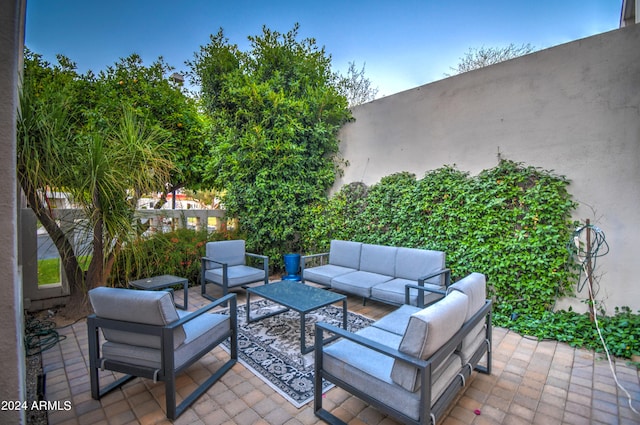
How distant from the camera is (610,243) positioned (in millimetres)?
→ 3459

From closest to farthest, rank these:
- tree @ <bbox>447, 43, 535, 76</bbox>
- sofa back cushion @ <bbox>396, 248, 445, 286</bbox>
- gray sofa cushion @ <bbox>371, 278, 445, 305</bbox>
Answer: gray sofa cushion @ <bbox>371, 278, 445, 305</bbox>
sofa back cushion @ <bbox>396, 248, 445, 286</bbox>
tree @ <bbox>447, 43, 535, 76</bbox>

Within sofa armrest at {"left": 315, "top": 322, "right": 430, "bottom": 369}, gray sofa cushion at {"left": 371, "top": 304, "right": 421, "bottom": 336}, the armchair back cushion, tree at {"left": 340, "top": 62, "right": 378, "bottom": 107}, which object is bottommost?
gray sofa cushion at {"left": 371, "top": 304, "right": 421, "bottom": 336}

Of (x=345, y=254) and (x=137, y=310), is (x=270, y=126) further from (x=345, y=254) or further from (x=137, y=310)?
(x=137, y=310)

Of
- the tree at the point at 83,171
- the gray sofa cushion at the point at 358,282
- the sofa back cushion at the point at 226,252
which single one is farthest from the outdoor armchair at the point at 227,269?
the tree at the point at 83,171

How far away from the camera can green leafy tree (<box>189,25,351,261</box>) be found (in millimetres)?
5605

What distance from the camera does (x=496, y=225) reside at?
4.00 m

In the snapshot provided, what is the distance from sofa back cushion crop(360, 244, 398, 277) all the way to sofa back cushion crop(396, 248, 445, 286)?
0.11 m

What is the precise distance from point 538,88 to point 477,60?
556 centimetres

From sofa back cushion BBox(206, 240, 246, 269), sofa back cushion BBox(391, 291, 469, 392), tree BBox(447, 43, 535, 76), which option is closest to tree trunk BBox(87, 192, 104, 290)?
sofa back cushion BBox(206, 240, 246, 269)

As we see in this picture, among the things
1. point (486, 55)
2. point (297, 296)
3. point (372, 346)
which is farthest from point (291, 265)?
point (486, 55)

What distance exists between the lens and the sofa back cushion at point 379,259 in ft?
15.3

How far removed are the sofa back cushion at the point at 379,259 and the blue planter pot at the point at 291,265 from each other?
61.5 inches

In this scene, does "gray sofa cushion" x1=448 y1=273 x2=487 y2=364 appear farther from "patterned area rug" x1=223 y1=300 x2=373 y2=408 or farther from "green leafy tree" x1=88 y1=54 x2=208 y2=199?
"green leafy tree" x1=88 y1=54 x2=208 y2=199

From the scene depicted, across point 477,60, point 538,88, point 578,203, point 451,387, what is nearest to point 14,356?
point 451,387
